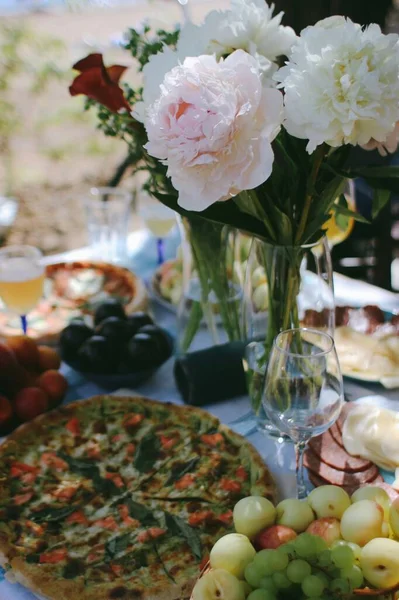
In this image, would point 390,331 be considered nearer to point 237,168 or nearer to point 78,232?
point 237,168

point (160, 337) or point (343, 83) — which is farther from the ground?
point (343, 83)

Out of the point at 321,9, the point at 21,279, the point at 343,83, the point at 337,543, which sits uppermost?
the point at 321,9

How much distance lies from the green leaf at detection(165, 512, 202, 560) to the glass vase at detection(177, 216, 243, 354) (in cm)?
37

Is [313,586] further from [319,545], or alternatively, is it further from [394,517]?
[394,517]

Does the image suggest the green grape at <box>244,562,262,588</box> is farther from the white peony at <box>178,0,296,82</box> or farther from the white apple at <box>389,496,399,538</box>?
the white peony at <box>178,0,296,82</box>

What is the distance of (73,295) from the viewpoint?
5.66 feet

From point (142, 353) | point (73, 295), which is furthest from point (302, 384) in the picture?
point (73, 295)

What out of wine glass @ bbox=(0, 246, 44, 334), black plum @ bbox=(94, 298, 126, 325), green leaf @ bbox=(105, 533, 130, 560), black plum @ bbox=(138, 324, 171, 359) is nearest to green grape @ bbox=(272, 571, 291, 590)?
green leaf @ bbox=(105, 533, 130, 560)

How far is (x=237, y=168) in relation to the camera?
802 mm

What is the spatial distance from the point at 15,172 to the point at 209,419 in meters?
4.04

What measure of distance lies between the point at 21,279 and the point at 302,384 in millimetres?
812

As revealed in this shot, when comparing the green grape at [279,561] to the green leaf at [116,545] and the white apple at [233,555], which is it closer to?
the white apple at [233,555]

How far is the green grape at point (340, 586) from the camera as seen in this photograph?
2.21ft

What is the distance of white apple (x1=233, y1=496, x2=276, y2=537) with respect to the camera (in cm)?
84
